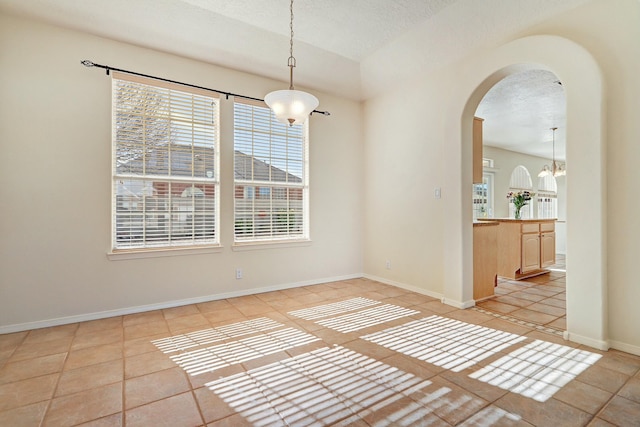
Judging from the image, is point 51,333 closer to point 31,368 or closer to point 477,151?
point 31,368

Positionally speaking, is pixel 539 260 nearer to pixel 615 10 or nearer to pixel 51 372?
pixel 615 10

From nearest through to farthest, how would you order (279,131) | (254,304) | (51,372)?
1. (51,372)
2. (254,304)
3. (279,131)

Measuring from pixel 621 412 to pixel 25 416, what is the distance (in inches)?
121

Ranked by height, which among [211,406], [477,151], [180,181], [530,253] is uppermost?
[477,151]

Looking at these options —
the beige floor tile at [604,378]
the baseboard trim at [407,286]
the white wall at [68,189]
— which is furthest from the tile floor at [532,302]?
the white wall at [68,189]

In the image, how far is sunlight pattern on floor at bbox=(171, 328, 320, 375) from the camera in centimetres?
217

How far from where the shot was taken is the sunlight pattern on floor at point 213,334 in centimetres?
248

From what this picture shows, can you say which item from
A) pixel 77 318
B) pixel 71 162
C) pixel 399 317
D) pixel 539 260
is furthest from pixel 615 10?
pixel 77 318

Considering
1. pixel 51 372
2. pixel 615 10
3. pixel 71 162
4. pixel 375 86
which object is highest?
pixel 375 86

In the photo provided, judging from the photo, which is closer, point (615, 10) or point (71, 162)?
point (615, 10)

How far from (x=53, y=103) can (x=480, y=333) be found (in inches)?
171

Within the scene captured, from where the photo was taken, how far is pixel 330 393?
71.3 inches

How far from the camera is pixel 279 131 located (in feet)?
13.6

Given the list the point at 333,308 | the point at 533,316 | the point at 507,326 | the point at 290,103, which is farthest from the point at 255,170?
the point at 533,316
